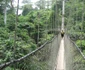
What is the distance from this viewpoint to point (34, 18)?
8.70 meters

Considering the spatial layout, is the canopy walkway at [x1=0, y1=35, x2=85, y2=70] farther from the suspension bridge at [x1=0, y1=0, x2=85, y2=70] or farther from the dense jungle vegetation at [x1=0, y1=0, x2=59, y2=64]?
the dense jungle vegetation at [x1=0, y1=0, x2=59, y2=64]

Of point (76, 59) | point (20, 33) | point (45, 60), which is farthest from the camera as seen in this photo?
point (20, 33)

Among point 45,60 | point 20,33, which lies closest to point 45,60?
point 45,60

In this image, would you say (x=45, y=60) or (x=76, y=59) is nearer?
(x=76, y=59)

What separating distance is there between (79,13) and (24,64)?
252 inches

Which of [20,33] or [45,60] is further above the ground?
[45,60]

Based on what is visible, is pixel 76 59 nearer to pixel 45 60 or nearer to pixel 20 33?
pixel 45 60

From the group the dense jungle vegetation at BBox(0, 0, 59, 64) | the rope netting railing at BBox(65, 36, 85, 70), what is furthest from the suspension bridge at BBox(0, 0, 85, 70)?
the dense jungle vegetation at BBox(0, 0, 59, 64)

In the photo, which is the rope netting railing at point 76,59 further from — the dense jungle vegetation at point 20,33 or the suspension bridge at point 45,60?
the dense jungle vegetation at point 20,33

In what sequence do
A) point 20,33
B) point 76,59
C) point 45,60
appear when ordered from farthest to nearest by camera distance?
1. point 20,33
2. point 45,60
3. point 76,59

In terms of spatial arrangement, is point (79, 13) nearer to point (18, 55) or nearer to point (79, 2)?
point (79, 2)

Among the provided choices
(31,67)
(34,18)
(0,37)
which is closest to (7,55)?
(0,37)

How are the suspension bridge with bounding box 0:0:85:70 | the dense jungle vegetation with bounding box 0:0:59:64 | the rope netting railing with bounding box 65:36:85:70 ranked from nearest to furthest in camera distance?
the suspension bridge with bounding box 0:0:85:70 → the rope netting railing with bounding box 65:36:85:70 → the dense jungle vegetation with bounding box 0:0:59:64

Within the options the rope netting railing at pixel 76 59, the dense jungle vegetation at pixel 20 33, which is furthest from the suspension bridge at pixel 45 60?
the dense jungle vegetation at pixel 20 33
